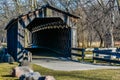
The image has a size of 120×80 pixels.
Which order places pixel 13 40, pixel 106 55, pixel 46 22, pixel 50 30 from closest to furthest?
pixel 106 55
pixel 13 40
pixel 46 22
pixel 50 30

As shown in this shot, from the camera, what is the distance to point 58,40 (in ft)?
90.7

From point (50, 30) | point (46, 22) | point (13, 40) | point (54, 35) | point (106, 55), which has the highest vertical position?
point (46, 22)

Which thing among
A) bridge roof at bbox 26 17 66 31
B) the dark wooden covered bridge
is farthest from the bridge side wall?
bridge roof at bbox 26 17 66 31

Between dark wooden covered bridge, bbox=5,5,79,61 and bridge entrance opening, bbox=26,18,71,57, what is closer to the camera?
dark wooden covered bridge, bbox=5,5,79,61

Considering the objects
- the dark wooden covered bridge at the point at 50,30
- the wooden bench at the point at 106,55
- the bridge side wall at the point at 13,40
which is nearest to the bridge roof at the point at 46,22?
the dark wooden covered bridge at the point at 50,30

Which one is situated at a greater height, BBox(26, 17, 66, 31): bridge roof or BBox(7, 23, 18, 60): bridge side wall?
BBox(26, 17, 66, 31): bridge roof

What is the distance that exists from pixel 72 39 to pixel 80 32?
24207mm

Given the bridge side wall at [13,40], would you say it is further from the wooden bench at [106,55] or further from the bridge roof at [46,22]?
the wooden bench at [106,55]

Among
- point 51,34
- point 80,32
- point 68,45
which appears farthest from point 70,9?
point 68,45

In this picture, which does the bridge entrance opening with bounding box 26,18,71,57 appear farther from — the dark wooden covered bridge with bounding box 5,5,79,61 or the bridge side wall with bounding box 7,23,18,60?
the bridge side wall with bounding box 7,23,18,60

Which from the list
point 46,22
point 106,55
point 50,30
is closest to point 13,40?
point 46,22

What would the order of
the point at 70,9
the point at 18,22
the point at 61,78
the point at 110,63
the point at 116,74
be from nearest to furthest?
the point at 61,78 → the point at 116,74 → the point at 110,63 → the point at 18,22 → the point at 70,9

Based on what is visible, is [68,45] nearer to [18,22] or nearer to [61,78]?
[18,22]

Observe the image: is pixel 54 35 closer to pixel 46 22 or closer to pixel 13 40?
pixel 46 22
